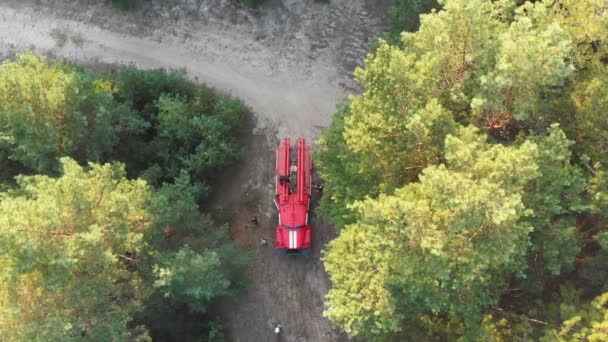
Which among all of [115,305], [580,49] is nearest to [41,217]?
[115,305]

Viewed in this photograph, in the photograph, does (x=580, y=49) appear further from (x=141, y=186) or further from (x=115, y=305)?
(x=115, y=305)

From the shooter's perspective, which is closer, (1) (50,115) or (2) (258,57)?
(1) (50,115)

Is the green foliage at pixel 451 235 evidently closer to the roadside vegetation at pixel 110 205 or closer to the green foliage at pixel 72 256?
the roadside vegetation at pixel 110 205

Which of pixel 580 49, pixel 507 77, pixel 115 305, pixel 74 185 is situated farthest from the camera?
pixel 115 305

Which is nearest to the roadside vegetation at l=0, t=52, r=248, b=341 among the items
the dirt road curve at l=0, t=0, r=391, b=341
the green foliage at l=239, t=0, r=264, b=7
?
the dirt road curve at l=0, t=0, r=391, b=341

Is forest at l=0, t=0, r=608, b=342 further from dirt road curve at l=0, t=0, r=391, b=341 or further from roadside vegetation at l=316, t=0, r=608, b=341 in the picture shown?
dirt road curve at l=0, t=0, r=391, b=341

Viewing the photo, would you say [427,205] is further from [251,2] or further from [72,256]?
[251,2]

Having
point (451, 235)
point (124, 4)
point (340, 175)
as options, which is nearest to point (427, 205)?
point (451, 235)
